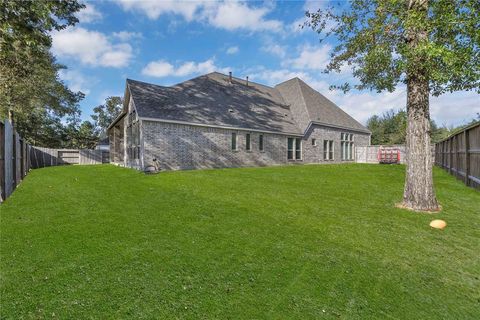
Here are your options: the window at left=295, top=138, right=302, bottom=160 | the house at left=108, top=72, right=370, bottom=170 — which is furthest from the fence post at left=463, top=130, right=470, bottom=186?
the window at left=295, top=138, right=302, bottom=160

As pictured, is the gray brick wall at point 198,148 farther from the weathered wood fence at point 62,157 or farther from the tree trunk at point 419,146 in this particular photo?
the weathered wood fence at point 62,157

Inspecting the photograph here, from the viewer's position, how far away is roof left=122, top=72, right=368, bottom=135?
1608cm

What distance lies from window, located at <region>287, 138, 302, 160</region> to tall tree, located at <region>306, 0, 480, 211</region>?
45.2 feet

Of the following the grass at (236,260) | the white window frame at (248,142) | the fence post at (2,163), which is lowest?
the grass at (236,260)

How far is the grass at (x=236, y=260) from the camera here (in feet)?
8.86

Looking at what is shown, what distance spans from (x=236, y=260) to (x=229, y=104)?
17146mm

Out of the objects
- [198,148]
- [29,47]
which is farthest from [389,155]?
[29,47]

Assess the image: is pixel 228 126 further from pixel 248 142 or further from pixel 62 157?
pixel 62 157

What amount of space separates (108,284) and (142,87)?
1594 centimetres

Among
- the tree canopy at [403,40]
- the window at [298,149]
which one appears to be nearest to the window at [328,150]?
the window at [298,149]

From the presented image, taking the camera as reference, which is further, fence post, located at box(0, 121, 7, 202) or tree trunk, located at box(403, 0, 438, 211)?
fence post, located at box(0, 121, 7, 202)

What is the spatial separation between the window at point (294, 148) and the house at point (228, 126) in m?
0.08

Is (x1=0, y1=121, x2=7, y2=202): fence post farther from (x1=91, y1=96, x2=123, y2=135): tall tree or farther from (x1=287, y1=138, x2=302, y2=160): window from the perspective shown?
(x1=91, y1=96, x2=123, y2=135): tall tree

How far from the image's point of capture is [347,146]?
26859 mm
